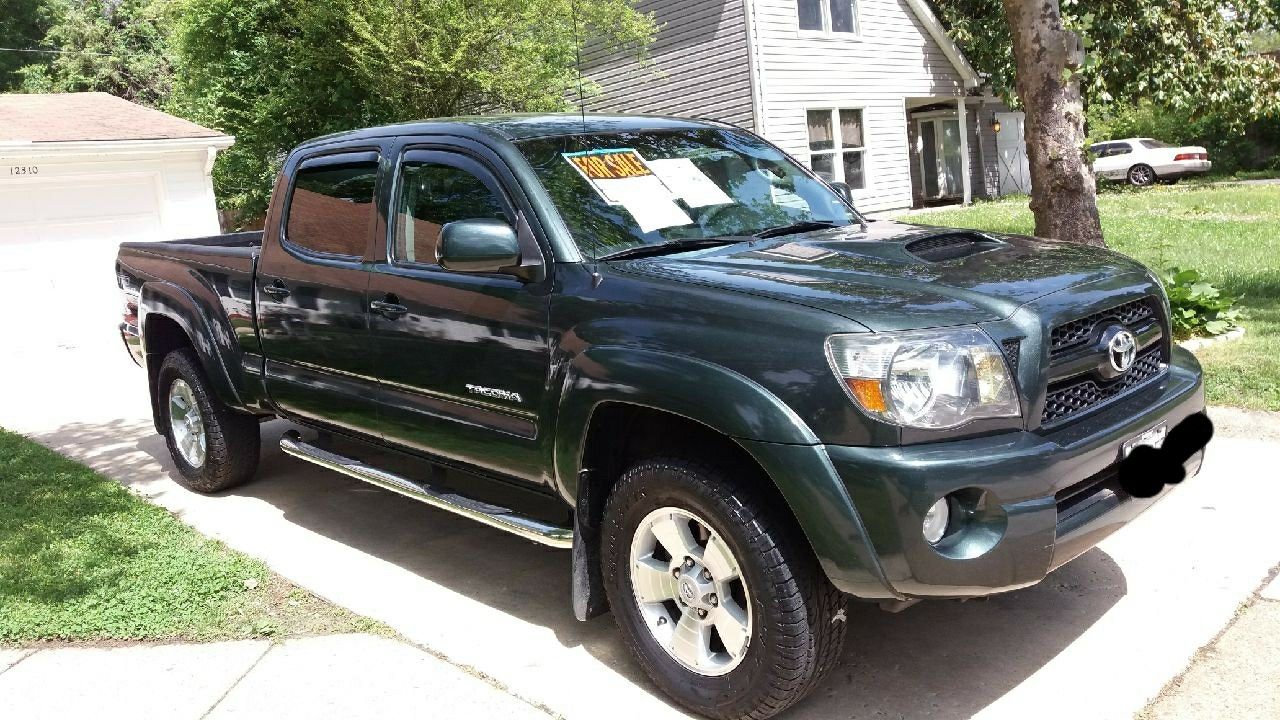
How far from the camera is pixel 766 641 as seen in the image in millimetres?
3273

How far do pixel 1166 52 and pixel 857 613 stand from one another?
21929mm

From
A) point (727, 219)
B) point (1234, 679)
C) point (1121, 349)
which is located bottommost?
point (1234, 679)

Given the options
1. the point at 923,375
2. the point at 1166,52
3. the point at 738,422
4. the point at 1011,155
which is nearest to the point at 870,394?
the point at 923,375

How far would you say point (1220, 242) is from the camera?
13.8 m

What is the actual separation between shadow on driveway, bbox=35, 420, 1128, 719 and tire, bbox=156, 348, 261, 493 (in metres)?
0.21

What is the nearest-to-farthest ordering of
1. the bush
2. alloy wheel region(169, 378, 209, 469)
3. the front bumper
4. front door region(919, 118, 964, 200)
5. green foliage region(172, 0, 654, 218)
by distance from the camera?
the front bumper
alloy wheel region(169, 378, 209, 469)
the bush
green foliage region(172, 0, 654, 218)
front door region(919, 118, 964, 200)

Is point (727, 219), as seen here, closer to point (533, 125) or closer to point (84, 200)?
point (533, 125)

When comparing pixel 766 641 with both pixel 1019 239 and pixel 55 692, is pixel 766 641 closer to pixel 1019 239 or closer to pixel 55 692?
pixel 1019 239

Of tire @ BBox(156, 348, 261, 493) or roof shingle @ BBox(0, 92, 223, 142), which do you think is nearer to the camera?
tire @ BBox(156, 348, 261, 493)

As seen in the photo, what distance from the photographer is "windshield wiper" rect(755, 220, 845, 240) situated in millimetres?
4305

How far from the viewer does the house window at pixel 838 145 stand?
20.8 m

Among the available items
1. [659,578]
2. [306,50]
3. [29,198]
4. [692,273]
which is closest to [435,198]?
[692,273]

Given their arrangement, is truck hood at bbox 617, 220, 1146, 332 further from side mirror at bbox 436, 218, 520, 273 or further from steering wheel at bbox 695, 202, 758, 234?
side mirror at bbox 436, 218, 520, 273

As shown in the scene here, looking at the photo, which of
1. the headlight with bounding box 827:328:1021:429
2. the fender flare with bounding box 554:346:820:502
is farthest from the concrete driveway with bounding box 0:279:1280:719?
the headlight with bounding box 827:328:1021:429
